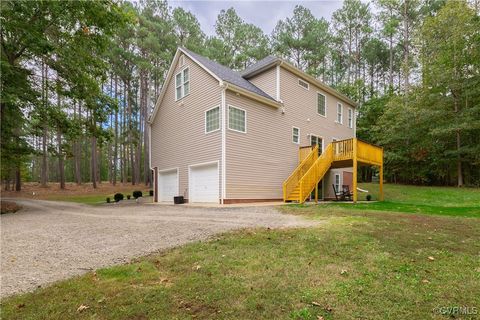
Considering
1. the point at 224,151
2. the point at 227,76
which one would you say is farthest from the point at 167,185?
the point at 227,76

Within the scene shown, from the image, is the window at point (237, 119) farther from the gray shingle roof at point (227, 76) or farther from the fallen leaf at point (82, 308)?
the fallen leaf at point (82, 308)

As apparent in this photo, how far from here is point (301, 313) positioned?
90.4 inches

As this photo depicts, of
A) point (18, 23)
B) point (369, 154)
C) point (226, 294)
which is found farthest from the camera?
point (369, 154)

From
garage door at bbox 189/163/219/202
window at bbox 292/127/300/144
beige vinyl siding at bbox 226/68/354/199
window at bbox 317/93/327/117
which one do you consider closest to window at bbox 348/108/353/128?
window at bbox 317/93/327/117

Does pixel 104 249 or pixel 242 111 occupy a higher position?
pixel 242 111

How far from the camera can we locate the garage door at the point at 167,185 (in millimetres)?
15039

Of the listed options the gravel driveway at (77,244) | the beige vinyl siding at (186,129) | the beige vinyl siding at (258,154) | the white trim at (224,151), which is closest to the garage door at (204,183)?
the beige vinyl siding at (186,129)

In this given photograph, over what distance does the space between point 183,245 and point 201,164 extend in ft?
27.9

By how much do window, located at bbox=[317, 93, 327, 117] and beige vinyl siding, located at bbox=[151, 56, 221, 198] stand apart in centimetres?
734

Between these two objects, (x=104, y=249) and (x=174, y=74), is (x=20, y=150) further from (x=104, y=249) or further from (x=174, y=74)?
(x=104, y=249)

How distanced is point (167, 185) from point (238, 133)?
6.01m

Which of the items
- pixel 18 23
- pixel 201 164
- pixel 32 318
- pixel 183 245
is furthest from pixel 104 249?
pixel 18 23

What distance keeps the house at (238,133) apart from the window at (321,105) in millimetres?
62

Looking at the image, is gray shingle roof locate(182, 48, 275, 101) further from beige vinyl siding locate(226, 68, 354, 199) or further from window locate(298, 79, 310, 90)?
window locate(298, 79, 310, 90)
